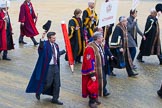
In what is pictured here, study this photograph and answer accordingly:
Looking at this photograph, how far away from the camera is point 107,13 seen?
9.33m

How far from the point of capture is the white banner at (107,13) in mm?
9266

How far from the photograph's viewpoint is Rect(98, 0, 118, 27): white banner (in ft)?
30.4

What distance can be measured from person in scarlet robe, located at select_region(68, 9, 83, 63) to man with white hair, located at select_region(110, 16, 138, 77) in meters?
1.44

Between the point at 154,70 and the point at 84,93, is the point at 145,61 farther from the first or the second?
the point at 84,93

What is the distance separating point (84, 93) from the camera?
8.55 meters

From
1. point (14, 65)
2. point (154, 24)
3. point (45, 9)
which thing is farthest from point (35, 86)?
point (45, 9)

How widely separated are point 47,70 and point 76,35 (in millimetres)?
3468

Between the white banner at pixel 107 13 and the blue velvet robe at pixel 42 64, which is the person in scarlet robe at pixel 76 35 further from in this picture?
the blue velvet robe at pixel 42 64

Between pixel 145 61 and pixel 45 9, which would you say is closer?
pixel 145 61

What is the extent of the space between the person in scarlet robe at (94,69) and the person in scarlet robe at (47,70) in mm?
586

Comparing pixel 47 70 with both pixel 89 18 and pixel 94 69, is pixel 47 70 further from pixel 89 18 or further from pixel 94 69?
pixel 89 18

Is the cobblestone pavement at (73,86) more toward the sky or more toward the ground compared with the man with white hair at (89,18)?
more toward the ground

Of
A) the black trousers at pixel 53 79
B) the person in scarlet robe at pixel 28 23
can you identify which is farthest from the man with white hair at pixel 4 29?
the black trousers at pixel 53 79

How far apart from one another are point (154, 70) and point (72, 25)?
2.53 metres
